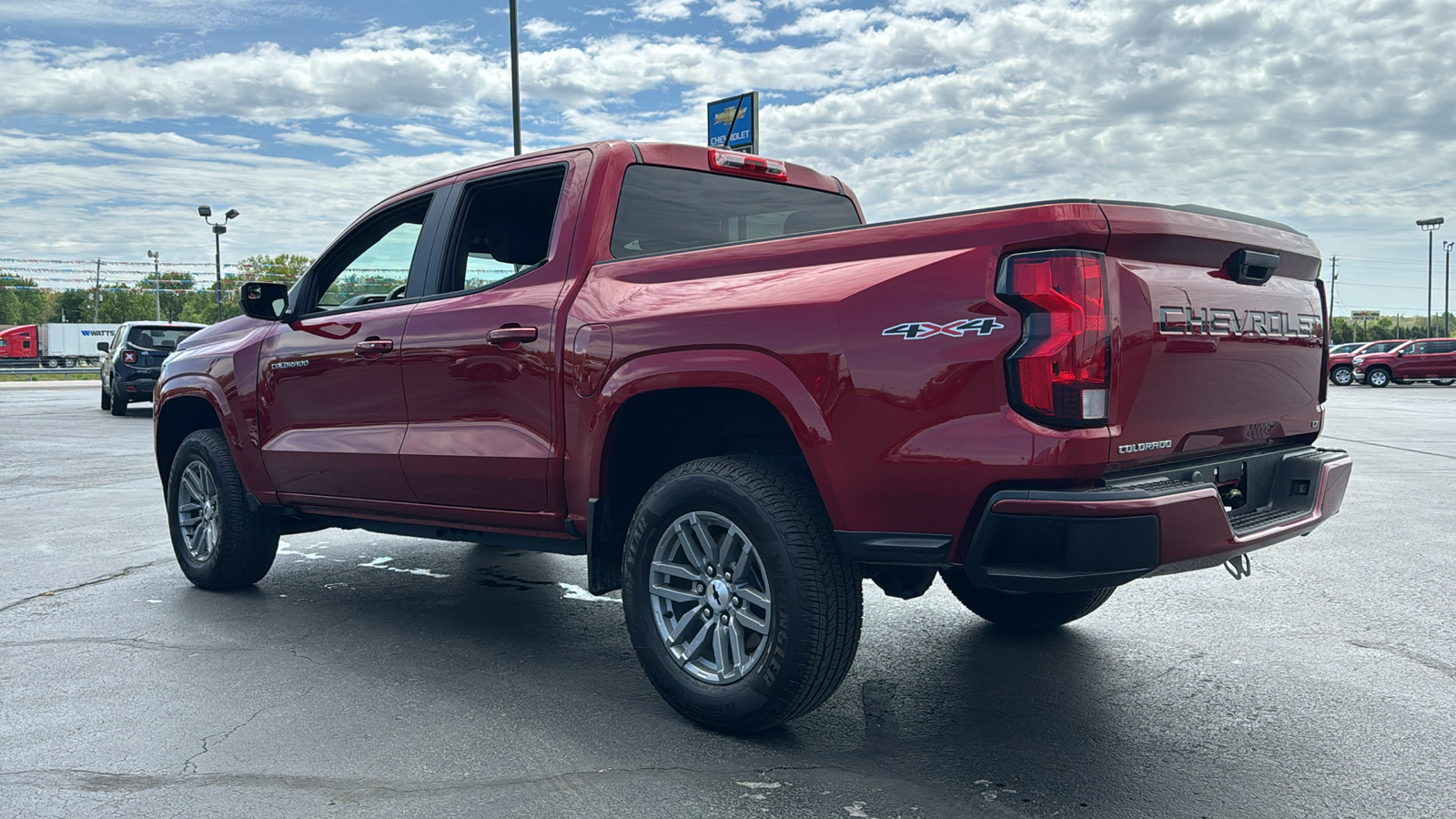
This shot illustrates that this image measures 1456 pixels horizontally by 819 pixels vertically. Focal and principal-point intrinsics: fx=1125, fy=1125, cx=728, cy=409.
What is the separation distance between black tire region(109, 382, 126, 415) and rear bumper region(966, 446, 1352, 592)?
67.8ft

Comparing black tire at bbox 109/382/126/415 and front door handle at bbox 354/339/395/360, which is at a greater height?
front door handle at bbox 354/339/395/360

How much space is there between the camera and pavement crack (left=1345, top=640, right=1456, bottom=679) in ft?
14.1

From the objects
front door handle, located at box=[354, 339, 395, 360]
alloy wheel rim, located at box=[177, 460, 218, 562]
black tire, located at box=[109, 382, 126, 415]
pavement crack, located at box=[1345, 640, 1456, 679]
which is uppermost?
front door handle, located at box=[354, 339, 395, 360]

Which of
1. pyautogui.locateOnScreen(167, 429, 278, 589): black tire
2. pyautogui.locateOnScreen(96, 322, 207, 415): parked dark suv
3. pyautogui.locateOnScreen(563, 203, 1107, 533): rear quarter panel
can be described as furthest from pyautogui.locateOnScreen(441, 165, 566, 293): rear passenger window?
pyautogui.locateOnScreen(96, 322, 207, 415): parked dark suv

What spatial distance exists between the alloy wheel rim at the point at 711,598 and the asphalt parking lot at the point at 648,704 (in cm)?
26

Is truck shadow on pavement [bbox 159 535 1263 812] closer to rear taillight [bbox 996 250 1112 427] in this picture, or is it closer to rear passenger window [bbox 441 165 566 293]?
rear taillight [bbox 996 250 1112 427]

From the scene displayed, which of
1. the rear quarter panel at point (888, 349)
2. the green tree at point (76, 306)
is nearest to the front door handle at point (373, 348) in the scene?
the rear quarter panel at point (888, 349)

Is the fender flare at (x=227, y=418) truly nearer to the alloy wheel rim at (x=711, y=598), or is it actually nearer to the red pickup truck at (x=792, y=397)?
the red pickup truck at (x=792, y=397)

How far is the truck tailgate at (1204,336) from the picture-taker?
3057 mm

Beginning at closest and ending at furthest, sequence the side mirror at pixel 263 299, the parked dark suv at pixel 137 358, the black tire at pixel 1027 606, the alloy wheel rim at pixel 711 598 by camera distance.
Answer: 1. the alloy wheel rim at pixel 711 598
2. the black tire at pixel 1027 606
3. the side mirror at pixel 263 299
4. the parked dark suv at pixel 137 358

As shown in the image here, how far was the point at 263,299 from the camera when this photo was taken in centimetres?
544

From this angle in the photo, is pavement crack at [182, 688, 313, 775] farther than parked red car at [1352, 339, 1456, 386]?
No

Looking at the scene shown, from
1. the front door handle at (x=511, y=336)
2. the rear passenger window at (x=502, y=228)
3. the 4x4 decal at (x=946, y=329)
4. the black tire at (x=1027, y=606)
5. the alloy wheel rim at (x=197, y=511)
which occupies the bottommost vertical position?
the black tire at (x=1027, y=606)

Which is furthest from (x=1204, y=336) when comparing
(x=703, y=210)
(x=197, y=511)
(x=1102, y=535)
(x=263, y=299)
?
(x=197, y=511)
